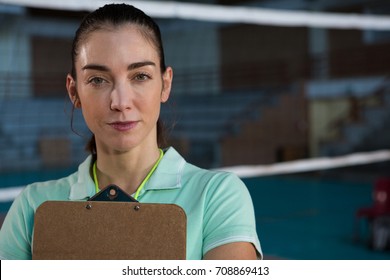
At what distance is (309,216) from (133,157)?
5441 mm

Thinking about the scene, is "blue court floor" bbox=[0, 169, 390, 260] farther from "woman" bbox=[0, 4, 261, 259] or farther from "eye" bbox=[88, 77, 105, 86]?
"eye" bbox=[88, 77, 105, 86]

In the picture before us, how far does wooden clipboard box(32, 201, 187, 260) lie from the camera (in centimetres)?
78

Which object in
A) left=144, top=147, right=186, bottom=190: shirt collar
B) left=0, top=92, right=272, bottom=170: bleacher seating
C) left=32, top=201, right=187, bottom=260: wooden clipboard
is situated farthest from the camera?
left=0, top=92, right=272, bottom=170: bleacher seating

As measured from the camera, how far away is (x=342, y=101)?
11.3 metres

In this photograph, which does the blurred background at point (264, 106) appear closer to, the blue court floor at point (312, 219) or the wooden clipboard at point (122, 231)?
the blue court floor at point (312, 219)

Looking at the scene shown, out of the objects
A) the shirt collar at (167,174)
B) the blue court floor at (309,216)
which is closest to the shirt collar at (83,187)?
the shirt collar at (167,174)

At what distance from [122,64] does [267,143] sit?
34.7 feet

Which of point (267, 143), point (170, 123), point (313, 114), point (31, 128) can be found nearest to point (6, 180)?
point (31, 128)

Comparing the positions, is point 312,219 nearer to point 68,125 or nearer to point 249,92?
point 249,92

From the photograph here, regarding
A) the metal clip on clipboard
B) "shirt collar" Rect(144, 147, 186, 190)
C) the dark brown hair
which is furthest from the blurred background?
the metal clip on clipboard

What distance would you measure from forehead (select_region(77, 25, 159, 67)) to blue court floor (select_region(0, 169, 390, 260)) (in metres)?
1.43

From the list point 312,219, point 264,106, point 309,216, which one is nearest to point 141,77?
point 312,219

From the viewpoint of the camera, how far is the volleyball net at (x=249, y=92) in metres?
10.8
